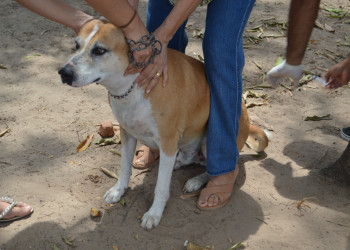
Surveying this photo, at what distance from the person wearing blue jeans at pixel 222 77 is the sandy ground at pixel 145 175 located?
250mm

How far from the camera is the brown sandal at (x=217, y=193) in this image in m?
3.32

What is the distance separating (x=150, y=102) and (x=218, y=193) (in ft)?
3.33

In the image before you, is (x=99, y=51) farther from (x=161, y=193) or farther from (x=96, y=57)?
(x=161, y=193)

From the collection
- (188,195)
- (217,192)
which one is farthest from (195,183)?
(217,192)

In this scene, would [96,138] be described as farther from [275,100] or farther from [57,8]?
[275,100]

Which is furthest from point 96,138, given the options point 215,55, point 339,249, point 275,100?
point 339,249

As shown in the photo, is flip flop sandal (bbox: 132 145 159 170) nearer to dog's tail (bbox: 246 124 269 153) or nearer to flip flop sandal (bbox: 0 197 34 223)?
dog's tail (bbox: 246 124 269 153)

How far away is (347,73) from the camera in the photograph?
3293 millimetres

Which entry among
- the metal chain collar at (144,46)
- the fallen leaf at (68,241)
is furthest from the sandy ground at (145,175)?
the metal chain collar at (144,46)

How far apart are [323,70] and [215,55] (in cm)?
280

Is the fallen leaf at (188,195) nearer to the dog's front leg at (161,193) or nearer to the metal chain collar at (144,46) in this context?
the dog's front leg at (161,193)

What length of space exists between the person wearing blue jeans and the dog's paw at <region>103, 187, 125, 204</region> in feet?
2.15

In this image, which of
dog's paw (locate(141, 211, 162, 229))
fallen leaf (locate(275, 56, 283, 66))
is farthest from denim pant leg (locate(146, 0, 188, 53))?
fallen leaf (locate(275, 56, 283, 66))

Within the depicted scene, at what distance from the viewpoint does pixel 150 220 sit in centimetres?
311
